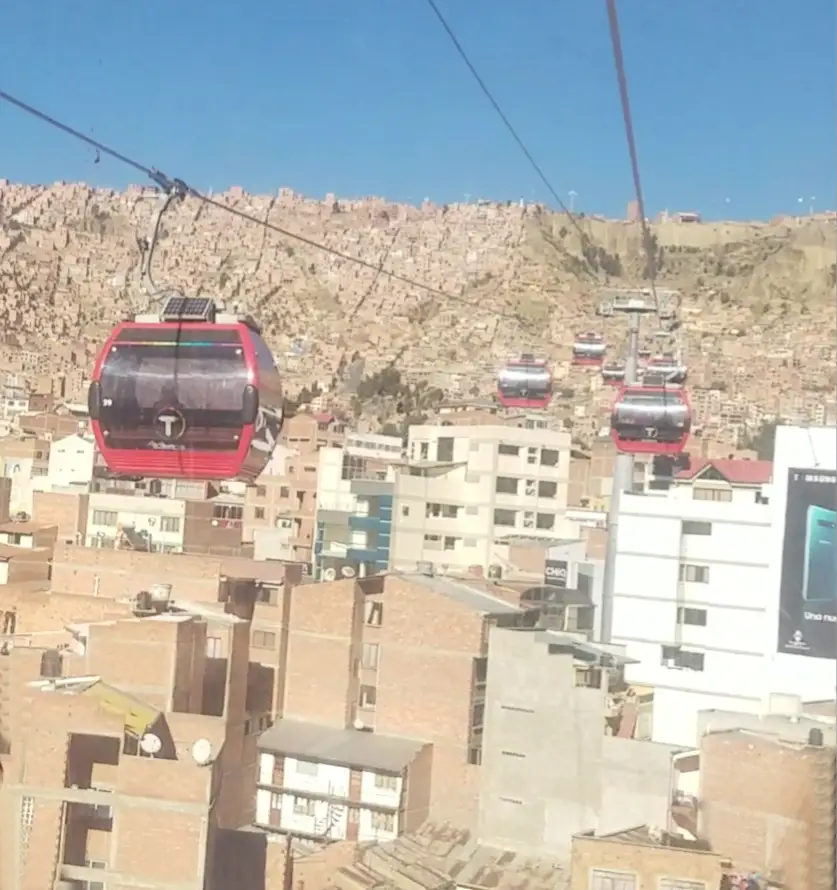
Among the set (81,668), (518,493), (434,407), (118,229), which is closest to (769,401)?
(434,407)

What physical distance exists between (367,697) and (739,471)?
9.92 ft

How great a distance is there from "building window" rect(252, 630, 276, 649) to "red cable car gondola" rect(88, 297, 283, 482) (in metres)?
3.62

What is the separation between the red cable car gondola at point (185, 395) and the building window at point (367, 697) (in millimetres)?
3530

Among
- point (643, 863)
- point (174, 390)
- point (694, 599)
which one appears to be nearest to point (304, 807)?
point (643, 863)

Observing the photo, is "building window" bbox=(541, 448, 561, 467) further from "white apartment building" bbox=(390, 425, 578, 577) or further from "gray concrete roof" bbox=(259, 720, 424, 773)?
"gray concrete roof" bbox=(259, 720, 424, 773)

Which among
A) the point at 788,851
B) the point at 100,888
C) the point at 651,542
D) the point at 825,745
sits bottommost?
the point at 100,888

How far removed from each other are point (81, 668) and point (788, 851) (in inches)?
118

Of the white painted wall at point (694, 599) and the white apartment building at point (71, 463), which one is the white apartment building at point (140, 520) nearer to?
the white apartment building at point (71, 463)

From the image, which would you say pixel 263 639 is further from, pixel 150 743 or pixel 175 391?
pixel 175 391

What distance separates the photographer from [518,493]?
8469 mm

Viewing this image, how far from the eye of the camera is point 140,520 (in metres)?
9.19

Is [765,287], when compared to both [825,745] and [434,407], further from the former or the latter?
[825,745]

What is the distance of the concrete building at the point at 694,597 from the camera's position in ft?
19.5

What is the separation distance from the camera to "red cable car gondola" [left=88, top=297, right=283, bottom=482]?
2432mm
